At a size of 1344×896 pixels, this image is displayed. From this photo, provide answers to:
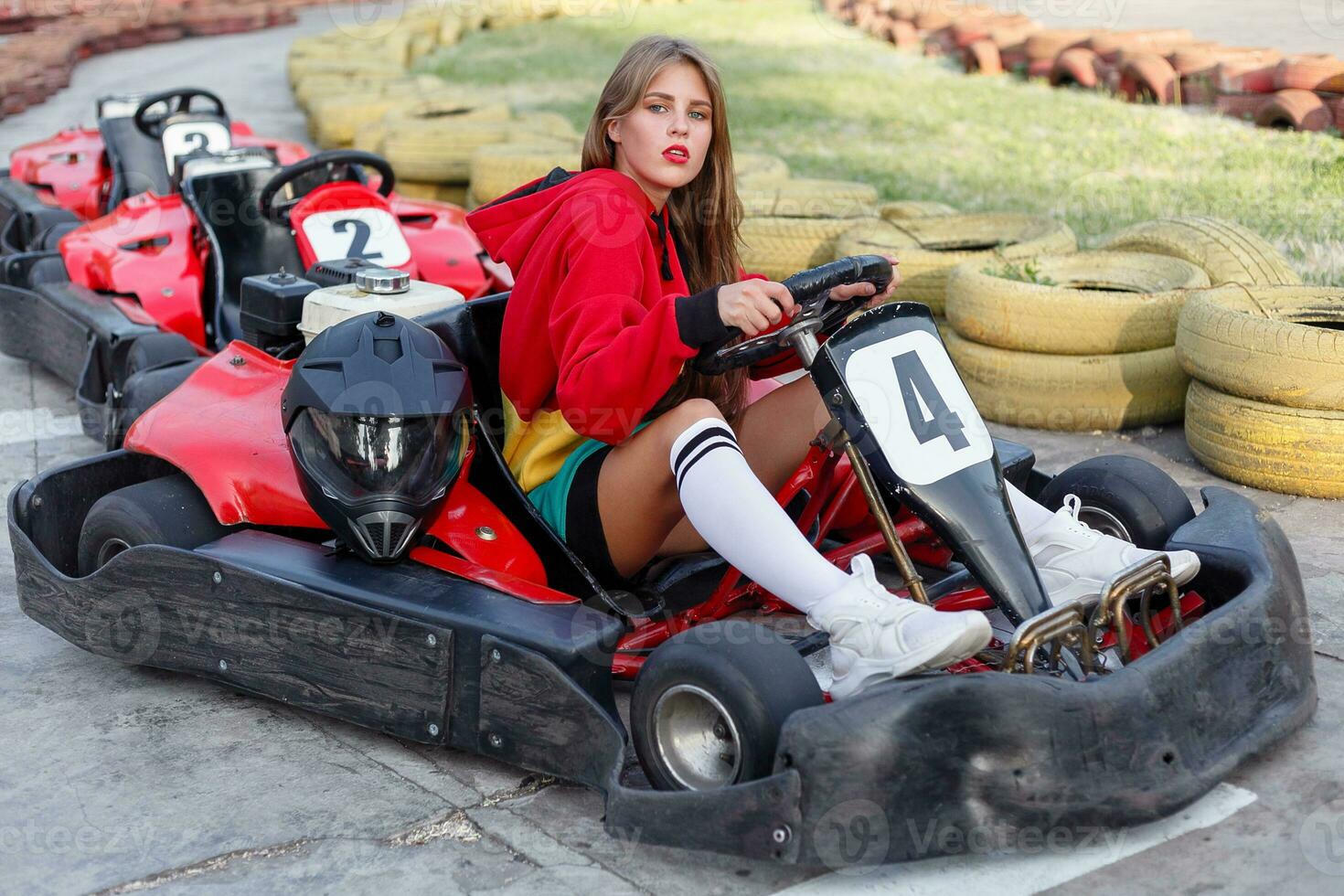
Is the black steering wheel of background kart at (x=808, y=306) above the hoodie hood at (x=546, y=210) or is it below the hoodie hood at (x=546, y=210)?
below

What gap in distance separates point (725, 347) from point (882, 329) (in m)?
0.24

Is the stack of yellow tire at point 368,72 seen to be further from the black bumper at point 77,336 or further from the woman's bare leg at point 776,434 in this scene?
the woman's bare leg at point 776,434

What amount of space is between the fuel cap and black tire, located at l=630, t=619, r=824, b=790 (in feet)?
3.93

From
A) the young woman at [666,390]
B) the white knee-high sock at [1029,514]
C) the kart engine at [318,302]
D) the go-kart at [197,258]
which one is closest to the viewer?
the young woman at [666,390]

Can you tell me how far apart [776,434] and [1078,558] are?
56 cm

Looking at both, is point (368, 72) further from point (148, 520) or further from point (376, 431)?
point (376, 431)

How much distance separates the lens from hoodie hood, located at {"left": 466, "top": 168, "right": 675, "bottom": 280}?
7.79 feet

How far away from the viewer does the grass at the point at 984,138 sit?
5699 millimetres

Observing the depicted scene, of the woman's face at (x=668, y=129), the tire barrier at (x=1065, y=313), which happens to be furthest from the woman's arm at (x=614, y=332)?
the tire barrier at (x=1065, y=313)

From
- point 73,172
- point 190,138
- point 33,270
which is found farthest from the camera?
point 73,172

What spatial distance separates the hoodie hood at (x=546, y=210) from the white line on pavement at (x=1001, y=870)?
103cm

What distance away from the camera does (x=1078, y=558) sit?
7.30 feet

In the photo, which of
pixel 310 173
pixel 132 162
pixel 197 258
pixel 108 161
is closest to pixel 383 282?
pixel 197 258

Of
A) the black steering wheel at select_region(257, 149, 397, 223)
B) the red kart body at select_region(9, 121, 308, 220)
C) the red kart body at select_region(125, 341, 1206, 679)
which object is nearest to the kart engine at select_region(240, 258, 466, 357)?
the red kart body at select_region(125, 341, 1206, 679)
